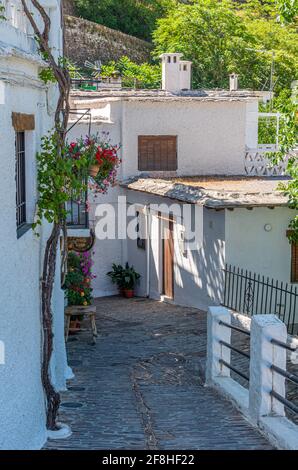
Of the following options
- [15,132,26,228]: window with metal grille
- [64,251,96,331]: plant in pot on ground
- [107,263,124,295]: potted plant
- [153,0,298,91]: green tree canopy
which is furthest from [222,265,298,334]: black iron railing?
[153,0,298,91]: green tree canopy

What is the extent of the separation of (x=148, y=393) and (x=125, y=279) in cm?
1022

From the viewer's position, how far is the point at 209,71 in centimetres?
4447

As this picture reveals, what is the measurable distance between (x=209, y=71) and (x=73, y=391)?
1348 inches

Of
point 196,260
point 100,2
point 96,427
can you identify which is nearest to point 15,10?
point 96,427

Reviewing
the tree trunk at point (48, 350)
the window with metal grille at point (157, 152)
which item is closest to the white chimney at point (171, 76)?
the window with metal grille at point (157, 152)

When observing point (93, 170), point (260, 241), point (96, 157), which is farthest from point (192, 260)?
point (96, 157)

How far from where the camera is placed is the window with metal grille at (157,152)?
23.1 metres

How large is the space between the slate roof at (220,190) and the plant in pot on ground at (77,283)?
2.61m

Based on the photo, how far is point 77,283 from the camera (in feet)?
52.4

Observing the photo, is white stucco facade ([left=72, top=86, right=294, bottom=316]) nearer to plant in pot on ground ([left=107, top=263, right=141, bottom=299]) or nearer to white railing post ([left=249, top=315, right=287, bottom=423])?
plant in pot on ground ([left=107, top=263, right=141, bottom=299])

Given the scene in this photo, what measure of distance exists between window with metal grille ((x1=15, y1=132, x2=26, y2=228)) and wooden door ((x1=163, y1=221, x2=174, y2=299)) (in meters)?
11.0

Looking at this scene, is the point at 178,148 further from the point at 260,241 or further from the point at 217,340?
the point at 217,340

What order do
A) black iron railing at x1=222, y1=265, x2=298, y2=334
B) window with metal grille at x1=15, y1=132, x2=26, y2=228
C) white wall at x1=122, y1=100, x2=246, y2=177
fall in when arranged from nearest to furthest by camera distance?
1. window with metal grille at x1=15, y1=132, x2=26, y2=228
2. black iron railing at x1=222, y1=265, x2=298, y2=334
3. white wall at x1=122, y1=100, x2=246, y2=177

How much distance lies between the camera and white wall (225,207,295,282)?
57.0ft
